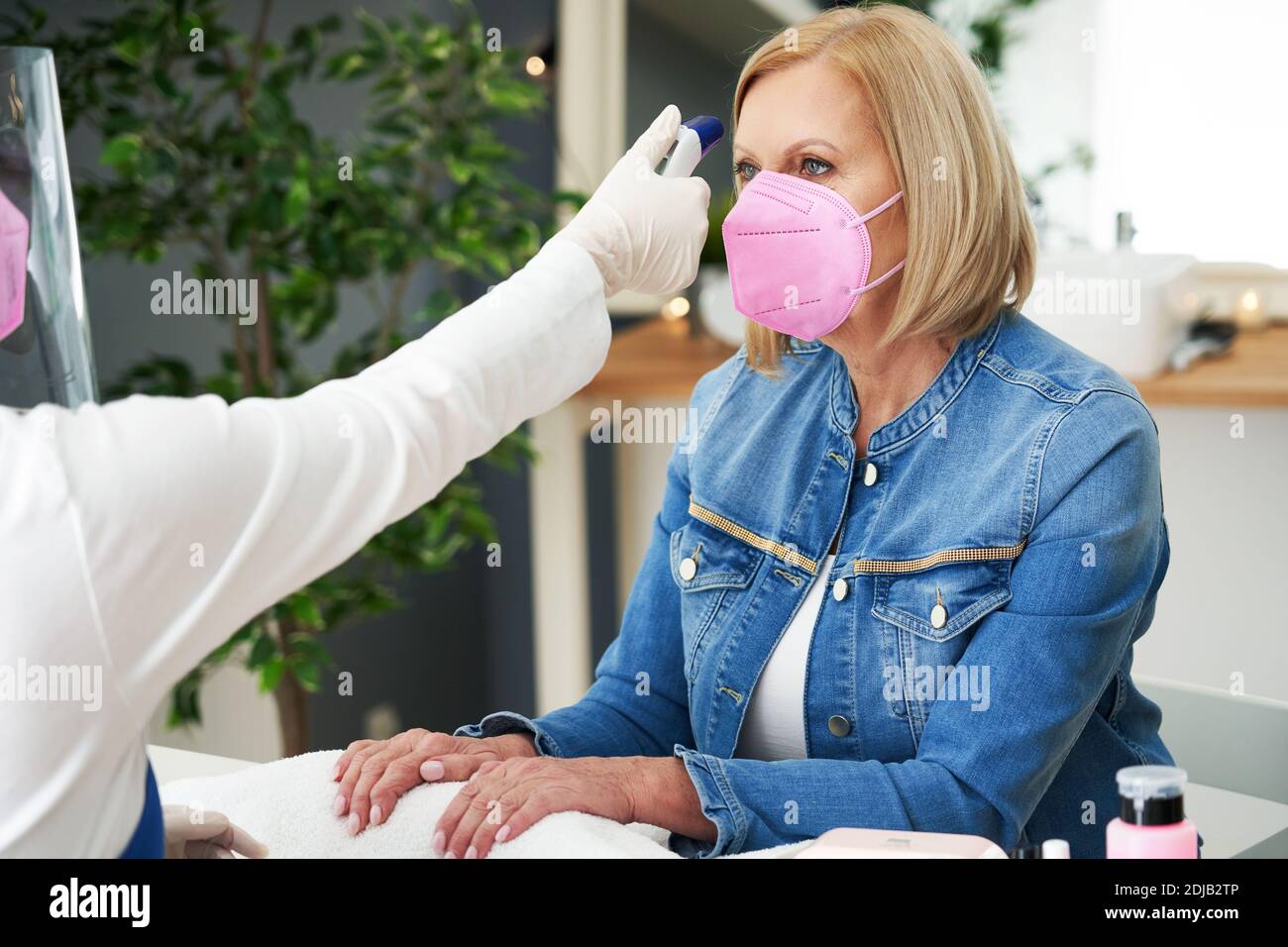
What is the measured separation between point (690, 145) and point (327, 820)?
598mm

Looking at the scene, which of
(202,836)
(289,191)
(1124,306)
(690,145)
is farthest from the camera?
(1124,306)

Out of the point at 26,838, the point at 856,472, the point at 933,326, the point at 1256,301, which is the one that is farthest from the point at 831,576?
the point at 1256,301

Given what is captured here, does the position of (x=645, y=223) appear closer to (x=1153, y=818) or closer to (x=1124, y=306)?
(x=1153, y=818)

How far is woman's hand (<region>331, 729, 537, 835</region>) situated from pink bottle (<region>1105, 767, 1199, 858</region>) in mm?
529

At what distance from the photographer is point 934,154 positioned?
116 cm

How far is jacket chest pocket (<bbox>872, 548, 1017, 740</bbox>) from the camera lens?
1.06m

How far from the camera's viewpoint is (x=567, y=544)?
263cm

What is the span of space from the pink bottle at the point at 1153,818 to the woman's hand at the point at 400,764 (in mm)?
529

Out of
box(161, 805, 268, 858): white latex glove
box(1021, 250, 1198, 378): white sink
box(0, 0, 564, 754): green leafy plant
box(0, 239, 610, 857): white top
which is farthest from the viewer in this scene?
box(1021, 250, 1198, 378): white sink

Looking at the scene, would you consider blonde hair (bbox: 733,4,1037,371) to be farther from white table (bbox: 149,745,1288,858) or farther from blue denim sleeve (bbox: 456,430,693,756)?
white table (bbox: 149,745,1288,858)

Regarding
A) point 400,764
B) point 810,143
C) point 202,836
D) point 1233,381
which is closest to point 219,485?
point 202,836

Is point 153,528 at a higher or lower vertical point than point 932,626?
higher

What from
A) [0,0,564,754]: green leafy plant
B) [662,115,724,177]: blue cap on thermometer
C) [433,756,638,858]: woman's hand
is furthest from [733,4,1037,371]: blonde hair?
[0,0,564,754]: green leafy plant

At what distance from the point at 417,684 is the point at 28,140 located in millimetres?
1934
